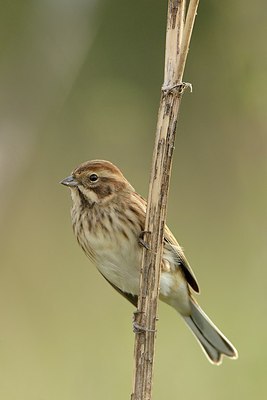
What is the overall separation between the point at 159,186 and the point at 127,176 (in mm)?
2844

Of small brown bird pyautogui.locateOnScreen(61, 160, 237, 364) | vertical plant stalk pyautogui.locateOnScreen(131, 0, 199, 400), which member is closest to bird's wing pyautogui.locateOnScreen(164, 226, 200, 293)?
A: small brown bird pyautogui.locateOnScreen(61, 160, 237, 364)

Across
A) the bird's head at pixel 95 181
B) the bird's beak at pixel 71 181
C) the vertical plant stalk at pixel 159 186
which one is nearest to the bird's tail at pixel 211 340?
the bird's head at pixel 95 181

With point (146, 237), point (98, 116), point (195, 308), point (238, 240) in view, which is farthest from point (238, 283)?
point (146, 237)

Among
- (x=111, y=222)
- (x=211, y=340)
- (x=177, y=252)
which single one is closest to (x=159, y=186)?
(x=111, y=222)

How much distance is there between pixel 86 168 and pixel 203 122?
281cm

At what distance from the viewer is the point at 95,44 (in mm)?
7172

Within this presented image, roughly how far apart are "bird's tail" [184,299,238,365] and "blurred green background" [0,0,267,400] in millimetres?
261

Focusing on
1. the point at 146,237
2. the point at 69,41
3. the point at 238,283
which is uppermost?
the point at 69,41

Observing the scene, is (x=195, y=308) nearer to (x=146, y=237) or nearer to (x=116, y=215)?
(x=116, y=215)

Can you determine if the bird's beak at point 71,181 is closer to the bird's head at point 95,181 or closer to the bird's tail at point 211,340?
the bird's head at point 95,181

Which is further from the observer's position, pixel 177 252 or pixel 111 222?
pixel 177 252

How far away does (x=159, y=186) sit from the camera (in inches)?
123

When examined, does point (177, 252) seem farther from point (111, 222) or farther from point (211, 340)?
point (211, 340)

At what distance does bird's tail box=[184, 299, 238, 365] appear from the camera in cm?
424
